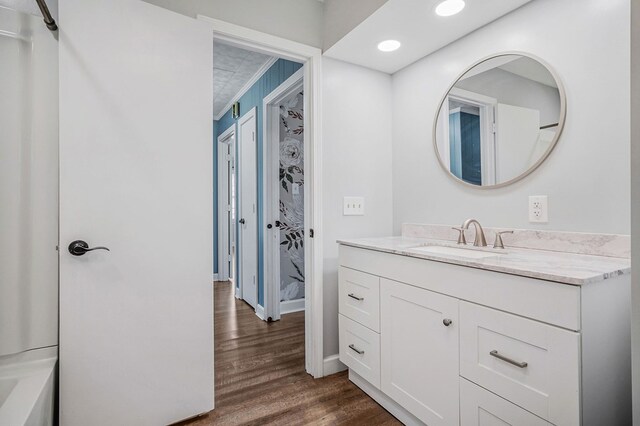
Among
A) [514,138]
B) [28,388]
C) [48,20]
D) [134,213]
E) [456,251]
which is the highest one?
[48,20]

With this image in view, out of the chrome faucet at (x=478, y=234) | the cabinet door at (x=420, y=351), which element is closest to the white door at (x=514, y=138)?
the chrome faucet at (x=478, y=234)

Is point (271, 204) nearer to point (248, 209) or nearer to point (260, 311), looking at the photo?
point (248, 209)

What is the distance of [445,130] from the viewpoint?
2.04 metres

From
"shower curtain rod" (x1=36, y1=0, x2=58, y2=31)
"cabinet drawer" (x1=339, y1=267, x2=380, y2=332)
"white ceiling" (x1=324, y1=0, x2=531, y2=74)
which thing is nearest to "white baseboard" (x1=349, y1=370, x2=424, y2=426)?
"cabinet drawer" (x1=339, y1=267, x2=380, y2=332)

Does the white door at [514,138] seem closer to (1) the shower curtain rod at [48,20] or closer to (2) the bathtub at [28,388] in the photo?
(1) the shower curtain rod at [48,20]

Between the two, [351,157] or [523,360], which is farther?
[351,157]

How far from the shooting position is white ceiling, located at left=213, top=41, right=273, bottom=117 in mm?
3078

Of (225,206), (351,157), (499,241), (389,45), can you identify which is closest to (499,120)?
(499,241)

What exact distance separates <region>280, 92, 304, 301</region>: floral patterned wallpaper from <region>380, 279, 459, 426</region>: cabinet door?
1.96m

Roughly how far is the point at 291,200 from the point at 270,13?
76.0 inches

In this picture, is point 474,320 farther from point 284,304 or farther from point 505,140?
point 284,304

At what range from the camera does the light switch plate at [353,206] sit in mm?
2252

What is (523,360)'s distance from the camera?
1088mm

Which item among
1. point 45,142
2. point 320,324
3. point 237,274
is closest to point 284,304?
point 237,274
